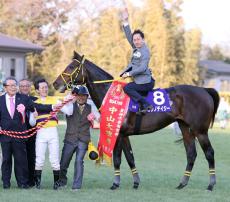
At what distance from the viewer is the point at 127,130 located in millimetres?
9953

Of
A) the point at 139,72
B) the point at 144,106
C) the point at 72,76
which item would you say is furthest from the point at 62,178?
the point at 139,72

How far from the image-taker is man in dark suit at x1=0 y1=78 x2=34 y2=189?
30.9 feet

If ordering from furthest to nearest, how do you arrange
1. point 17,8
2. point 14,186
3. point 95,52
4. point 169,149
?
1. point 17,8
2. point 95,52
3. point 169,149
4. point 14,186

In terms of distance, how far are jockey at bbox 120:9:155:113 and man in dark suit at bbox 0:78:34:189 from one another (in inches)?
69.0

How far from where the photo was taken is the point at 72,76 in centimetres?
996

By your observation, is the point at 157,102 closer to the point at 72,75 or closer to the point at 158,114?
the point at 158,114

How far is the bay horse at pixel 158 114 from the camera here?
9961mm

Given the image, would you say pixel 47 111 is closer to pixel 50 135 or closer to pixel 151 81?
pixel 50 135

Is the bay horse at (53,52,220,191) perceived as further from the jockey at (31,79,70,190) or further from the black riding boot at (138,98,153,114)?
the jockey at (31,79,70,190)

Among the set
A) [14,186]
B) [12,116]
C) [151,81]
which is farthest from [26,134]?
[151,81]

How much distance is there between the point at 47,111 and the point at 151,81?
76.2 inches

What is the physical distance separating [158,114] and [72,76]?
5.50 ft

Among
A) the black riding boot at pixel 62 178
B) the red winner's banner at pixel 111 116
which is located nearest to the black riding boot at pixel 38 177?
the black riding boot at pixel 62 178

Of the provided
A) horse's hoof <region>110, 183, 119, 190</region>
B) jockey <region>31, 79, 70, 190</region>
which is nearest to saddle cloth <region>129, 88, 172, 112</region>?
jockey <region>31, 79, 70, 190</region>
